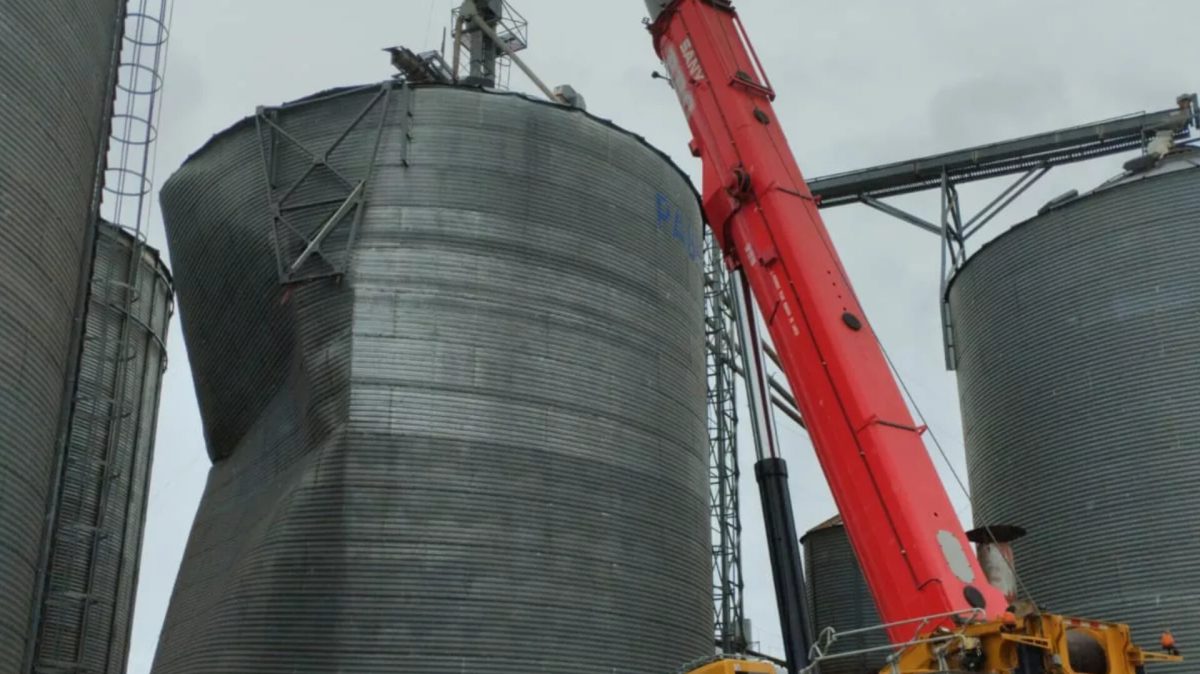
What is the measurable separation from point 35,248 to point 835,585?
22.2 meters

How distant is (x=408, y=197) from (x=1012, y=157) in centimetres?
1776

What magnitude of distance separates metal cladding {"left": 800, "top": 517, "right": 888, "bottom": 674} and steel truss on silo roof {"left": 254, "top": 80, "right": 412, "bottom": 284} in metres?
15.6

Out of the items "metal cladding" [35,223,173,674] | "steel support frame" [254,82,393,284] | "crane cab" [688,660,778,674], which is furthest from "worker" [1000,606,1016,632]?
"metal cladding" [35,223,173,674]

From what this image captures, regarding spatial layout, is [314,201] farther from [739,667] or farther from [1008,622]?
[1008,622]

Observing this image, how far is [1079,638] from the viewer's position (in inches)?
538

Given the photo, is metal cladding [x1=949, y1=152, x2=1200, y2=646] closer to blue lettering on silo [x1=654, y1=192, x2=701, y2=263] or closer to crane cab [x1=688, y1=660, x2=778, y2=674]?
blue lettering on silo [x1=654, y1=192, x2=701, y2=263]

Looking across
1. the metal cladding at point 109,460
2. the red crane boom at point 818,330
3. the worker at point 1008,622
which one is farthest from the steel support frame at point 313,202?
the worker at point 1008,622

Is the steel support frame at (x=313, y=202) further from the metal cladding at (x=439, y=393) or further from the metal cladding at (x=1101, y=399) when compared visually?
the metal cladding at (x=1101, y=399)

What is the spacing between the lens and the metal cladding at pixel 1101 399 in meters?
22.7

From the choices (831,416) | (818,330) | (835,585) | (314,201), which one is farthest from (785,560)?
(835,585)

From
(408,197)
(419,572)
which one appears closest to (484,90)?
(408,197)

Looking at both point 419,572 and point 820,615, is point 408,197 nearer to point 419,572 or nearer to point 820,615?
point 419,572

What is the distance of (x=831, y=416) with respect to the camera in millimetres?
16406

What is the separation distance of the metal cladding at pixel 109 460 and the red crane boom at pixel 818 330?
409 inches
